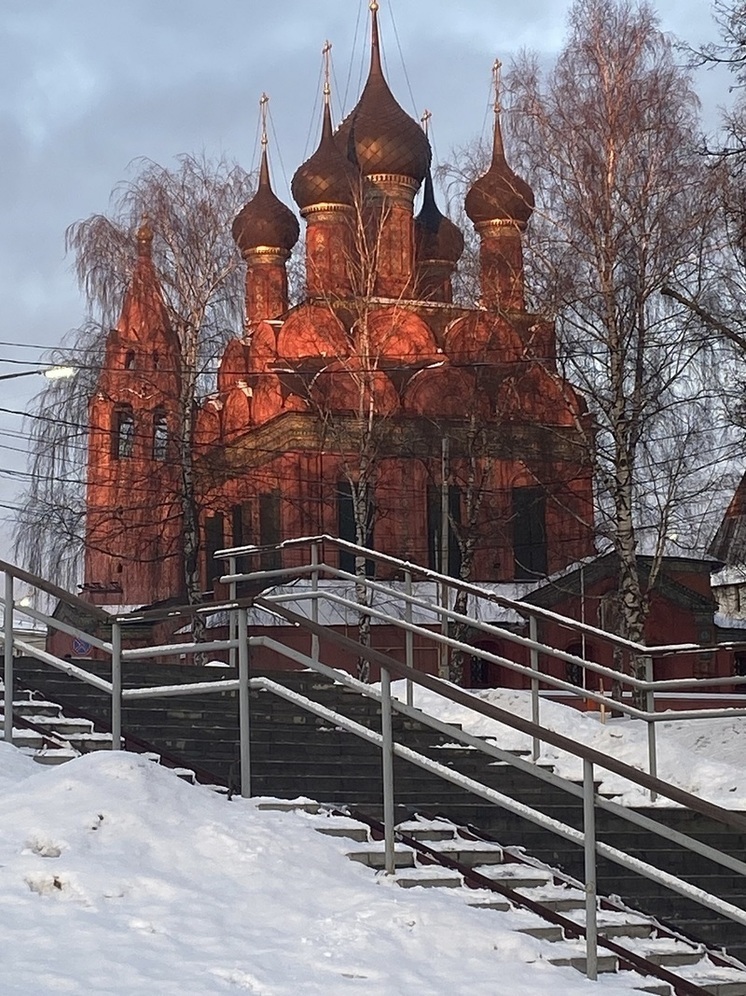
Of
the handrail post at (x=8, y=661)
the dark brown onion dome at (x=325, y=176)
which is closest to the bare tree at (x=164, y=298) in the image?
the dark brown onion dome at (x=325, y=176)

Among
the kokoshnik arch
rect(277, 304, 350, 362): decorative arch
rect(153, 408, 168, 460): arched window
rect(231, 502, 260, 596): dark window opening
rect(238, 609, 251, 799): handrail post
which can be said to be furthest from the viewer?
rect(231, 502, 260, 596): dark window opening

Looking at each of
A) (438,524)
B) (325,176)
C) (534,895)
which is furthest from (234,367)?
(534,895)

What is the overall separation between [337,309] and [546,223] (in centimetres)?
967

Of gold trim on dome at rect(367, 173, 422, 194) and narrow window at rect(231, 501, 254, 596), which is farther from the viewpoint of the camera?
gold trim on dome at rect(367, 173, 422, 194)

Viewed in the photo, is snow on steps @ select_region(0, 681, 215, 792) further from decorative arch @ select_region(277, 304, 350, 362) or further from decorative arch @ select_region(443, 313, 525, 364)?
decorative arch @ select_region(277, 304, 350, 362)

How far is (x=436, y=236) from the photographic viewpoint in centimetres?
4538

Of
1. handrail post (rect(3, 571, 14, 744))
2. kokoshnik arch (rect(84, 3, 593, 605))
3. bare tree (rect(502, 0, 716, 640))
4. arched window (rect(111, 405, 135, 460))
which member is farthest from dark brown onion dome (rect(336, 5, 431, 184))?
handrail post (rect(3, 571, 14, 744))

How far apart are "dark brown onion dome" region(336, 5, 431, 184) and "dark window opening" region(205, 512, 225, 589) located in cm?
1001

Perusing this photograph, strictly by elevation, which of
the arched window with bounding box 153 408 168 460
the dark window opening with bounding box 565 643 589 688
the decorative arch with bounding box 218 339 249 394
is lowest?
the dark window opening with bounding box 565 643 589 688

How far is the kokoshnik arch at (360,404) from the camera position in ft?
94.6

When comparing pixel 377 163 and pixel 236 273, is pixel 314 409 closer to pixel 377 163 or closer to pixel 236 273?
pixel 236 273

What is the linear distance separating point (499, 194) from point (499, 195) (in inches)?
7.0

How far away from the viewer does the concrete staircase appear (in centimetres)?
920

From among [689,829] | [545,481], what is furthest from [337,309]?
[689,829]
